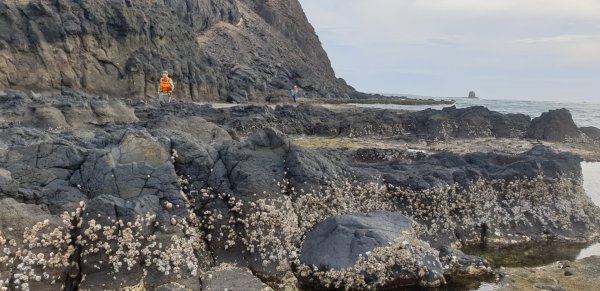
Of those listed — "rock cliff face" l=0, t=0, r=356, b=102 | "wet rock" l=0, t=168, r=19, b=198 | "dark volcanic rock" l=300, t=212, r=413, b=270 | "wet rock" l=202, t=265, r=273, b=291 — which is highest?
"rock cliff face" l=0, t=0, r=356, b=102

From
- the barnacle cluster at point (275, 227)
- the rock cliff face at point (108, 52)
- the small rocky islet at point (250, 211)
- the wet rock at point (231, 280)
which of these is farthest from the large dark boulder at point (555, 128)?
the wet rock at point (231, 280)

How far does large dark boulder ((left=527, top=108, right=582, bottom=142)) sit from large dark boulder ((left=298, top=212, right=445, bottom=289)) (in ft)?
104

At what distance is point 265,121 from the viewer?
31.2 m

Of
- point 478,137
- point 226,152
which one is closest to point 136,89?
point 478,137

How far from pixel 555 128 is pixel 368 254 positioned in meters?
33.9

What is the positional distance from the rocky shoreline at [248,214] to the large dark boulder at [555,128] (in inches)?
955

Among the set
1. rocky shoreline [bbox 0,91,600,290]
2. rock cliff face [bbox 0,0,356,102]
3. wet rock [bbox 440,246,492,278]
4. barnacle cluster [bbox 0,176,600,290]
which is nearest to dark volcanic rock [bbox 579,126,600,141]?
rocky shoreline [bbox 0,91,600,290]

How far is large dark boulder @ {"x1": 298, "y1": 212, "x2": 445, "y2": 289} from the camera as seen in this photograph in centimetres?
926

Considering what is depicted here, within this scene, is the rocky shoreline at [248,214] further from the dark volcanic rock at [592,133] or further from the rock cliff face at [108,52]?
the rock cliff face at [108,52]

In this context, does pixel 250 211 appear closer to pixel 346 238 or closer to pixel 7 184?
pixel 346 238

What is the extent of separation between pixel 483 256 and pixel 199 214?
23.3 ft

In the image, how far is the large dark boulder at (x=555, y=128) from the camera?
36.8m

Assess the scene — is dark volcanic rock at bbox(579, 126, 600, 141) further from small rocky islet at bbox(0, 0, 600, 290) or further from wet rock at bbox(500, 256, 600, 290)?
wet rock at bbox(500, 256, 600, 290)

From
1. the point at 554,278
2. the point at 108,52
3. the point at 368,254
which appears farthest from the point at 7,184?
the point at 108,52
